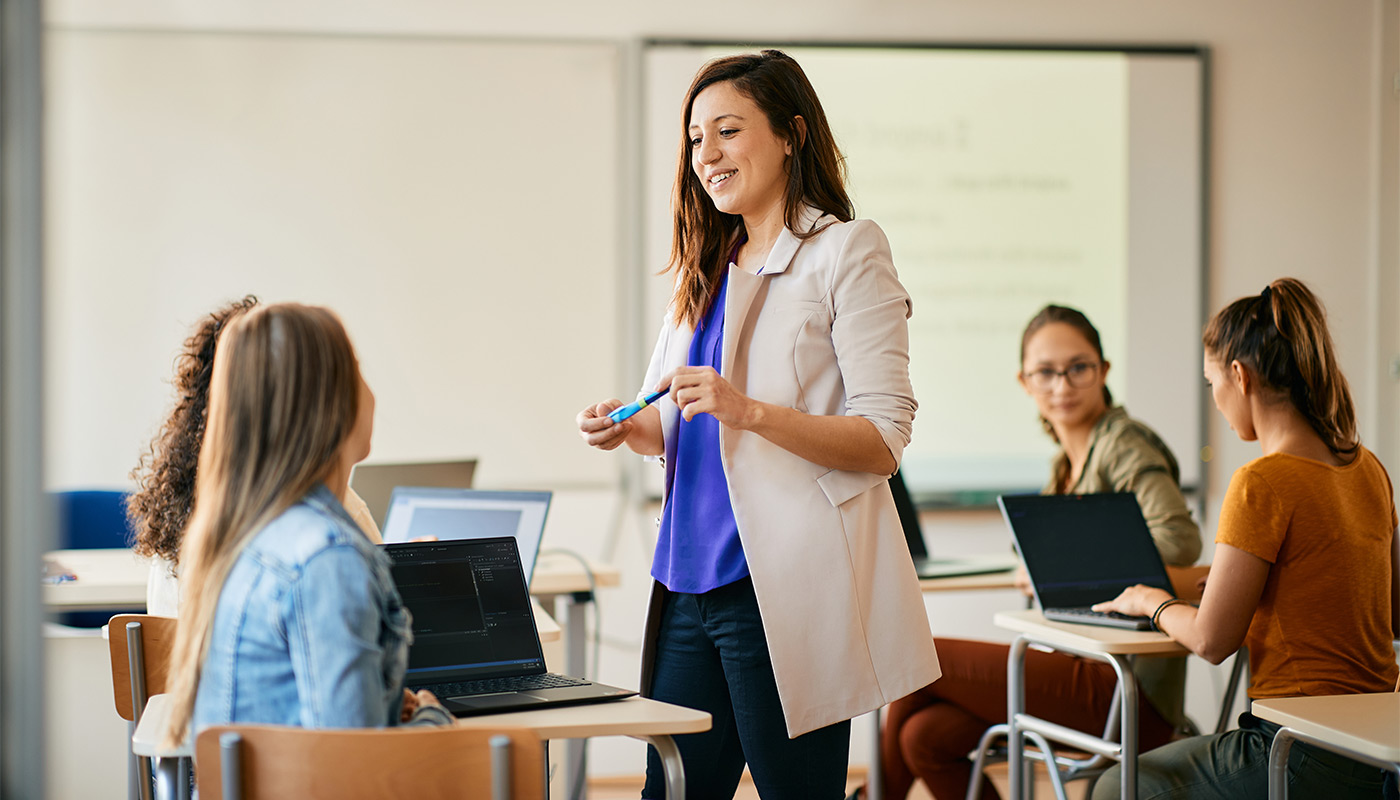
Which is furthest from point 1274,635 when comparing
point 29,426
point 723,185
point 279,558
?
point 29,426

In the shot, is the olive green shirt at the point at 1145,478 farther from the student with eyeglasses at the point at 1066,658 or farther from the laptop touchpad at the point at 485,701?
the laptop touchpad at the point at 485,701

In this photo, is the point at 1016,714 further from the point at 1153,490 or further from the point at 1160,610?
the point at 1153,490

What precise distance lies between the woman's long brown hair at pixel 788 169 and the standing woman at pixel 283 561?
1.82 ft

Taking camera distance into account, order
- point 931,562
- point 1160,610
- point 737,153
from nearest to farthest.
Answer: point 737,153 < point 1160,610 < point 931,562

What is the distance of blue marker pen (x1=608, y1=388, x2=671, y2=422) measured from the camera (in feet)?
4.93

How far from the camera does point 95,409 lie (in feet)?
11.9

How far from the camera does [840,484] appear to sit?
58.1 inches

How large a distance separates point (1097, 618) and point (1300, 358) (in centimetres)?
59

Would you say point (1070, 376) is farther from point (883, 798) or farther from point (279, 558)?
point (279, 558)

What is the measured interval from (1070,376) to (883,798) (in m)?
1.12

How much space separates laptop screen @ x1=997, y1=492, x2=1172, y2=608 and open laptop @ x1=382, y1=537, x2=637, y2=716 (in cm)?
109

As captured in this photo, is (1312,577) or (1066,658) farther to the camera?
(1066,658)

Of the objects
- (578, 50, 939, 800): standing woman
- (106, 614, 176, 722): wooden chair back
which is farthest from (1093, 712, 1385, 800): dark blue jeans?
(106, 614, 176, 722): wooden chair back

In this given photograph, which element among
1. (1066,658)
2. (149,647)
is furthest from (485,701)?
(1066,658)
